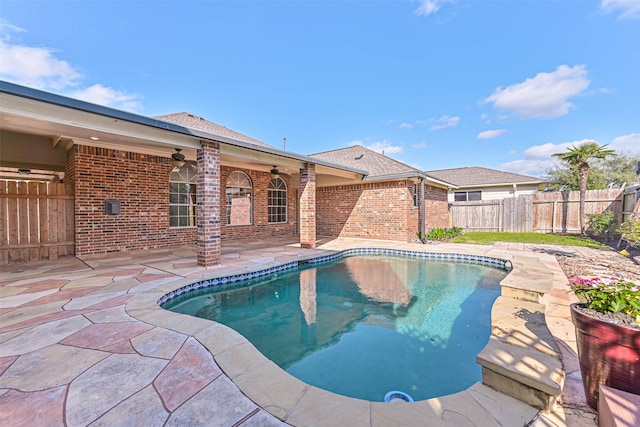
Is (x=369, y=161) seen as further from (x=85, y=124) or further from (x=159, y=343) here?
(x=159, y=343)

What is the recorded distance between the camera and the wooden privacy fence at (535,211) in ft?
38.9

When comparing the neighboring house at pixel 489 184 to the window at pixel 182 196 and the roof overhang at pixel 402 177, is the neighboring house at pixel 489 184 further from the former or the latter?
the window at pixel 182 196

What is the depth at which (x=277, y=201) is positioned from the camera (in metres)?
11.9

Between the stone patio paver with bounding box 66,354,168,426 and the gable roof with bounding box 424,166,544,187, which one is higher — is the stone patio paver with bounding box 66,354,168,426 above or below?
below

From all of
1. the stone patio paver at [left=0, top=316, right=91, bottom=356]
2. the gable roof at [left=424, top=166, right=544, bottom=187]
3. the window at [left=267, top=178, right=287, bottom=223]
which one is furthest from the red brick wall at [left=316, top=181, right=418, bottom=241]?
the stone patio paver at [left=0, top=316, right=91, bottom=356]

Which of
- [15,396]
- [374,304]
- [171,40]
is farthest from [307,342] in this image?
[171,40]

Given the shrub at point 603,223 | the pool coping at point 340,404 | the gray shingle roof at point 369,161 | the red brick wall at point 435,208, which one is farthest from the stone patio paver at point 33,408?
the shrub at point 603,223

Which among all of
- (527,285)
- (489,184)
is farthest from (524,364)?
(489,184)

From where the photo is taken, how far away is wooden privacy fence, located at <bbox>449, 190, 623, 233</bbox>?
11.9m

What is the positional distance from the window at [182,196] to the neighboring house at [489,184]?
44.4 ft

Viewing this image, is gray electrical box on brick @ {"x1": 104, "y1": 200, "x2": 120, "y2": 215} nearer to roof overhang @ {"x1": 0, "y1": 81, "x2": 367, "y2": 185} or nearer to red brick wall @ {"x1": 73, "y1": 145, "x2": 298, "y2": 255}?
red brick wall @ {"x1": 73, "y1": 145, "x2": 298, "y2": 255}

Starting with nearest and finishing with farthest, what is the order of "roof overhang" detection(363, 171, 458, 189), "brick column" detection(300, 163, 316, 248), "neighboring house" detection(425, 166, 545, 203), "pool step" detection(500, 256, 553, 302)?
1. "pool step" detection(500, 256, 553, 302)
2. "brick column" detection(300, 163, 316, 248)
3. "roof overhang" detection(363, 171, 458, 189)
4. "neighboring house" detection(425, 166, 545, 203)

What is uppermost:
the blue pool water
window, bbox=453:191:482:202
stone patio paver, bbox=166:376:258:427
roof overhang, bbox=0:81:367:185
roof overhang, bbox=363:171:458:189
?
roof overhang, bbox=0:81:367:185

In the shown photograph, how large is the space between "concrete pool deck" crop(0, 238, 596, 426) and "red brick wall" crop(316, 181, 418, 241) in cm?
670
